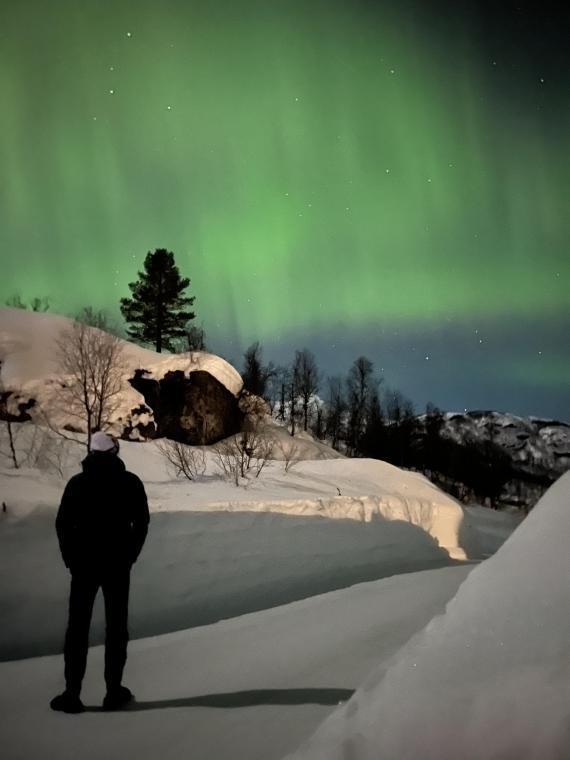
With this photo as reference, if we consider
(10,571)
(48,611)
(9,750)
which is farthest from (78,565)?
(10,571)

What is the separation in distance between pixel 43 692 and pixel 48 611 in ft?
17.5

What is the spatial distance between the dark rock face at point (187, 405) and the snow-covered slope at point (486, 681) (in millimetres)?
22702

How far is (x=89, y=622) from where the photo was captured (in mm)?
3180

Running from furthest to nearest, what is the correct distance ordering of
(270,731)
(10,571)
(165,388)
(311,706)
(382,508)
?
(165,388) < (382,508) < (10,571) < (311,706) < (270,731)

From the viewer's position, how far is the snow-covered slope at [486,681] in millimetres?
1433

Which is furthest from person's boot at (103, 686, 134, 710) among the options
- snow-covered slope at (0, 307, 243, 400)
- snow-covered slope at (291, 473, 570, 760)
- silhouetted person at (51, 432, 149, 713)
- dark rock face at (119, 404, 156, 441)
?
snow-covered slope at (0, 307, 243, 400)

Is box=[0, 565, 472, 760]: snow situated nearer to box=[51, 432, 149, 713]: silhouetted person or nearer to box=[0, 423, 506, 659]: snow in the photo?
box=[51, 432, 149, 713]: silhouetted person

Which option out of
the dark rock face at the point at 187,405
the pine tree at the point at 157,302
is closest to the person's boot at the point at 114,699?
the dark rock face at the point at 187,405

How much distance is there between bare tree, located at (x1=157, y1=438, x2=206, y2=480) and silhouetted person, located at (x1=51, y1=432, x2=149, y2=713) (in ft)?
41.6

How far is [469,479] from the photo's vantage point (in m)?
46.6

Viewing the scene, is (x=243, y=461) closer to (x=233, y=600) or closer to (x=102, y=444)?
(x=233, y=600)

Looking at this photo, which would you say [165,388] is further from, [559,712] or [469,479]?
[469,479]

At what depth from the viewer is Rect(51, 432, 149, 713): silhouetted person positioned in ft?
10.3

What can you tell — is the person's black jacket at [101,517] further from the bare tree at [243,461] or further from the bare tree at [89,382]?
the bare tree at [89,382]
